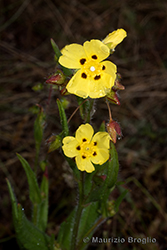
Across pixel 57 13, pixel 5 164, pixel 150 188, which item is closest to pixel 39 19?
pixel 57 13

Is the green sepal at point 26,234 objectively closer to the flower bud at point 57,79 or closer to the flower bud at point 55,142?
the flower bud at point 55,142

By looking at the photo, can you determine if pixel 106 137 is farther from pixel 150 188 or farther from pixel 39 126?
pixel 150 188

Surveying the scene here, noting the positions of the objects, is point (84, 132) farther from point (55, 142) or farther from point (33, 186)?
point (33, 186)

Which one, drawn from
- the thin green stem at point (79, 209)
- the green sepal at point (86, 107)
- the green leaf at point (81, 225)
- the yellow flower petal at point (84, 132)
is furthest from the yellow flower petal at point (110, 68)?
the green leaf at point (81, 225)

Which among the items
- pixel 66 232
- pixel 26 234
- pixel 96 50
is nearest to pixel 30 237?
pixel 26 234

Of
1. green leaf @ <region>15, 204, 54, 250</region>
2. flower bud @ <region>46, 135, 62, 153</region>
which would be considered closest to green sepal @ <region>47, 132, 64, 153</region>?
flower bud @ <region>46, 135, 62, 153</region>
